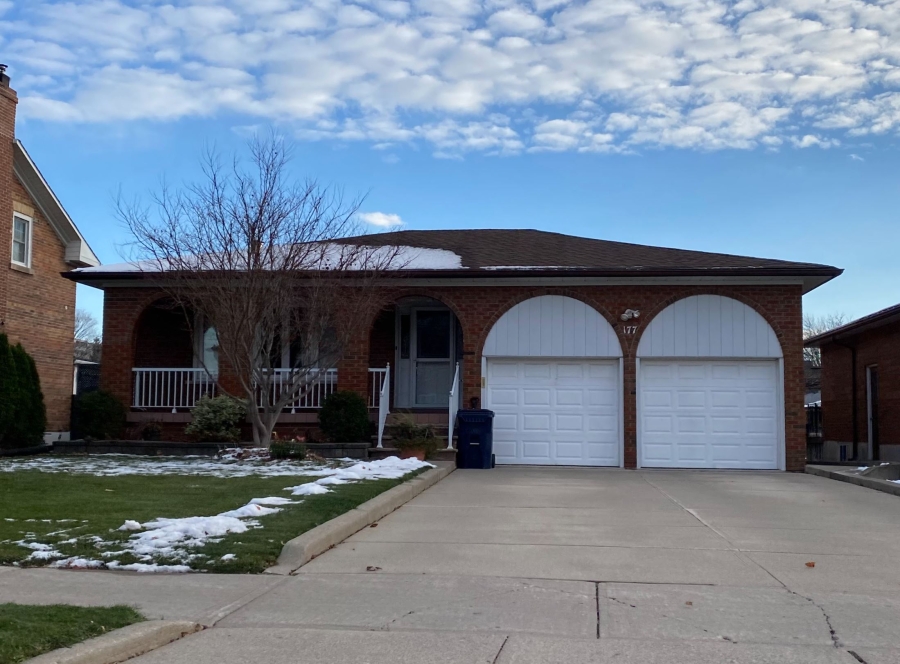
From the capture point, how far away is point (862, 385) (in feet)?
73.2

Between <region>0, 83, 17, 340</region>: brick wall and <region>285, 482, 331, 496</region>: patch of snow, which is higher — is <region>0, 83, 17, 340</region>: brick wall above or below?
above

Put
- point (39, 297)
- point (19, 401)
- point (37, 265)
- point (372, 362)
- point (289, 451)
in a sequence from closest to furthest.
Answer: point (289, 451), point (19, 401), point (372, 362), point (39, 297), point (37, 265)

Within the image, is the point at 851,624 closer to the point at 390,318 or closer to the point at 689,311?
the point at 689,311

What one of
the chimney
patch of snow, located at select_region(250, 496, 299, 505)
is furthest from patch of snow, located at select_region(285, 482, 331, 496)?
the chimney

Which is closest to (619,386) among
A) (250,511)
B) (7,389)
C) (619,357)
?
(619,357)

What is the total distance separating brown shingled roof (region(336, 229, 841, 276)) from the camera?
57.2 ft

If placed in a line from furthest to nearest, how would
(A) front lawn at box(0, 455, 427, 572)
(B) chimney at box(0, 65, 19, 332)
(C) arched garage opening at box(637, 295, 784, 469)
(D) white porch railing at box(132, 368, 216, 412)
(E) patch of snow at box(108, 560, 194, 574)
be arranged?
(B) chimney at box(0, 65, 19, 332)
(D) white porch railing at box(132, 368, 216, 412)
(C) arched garage opening at box(637, 295, 784, 469)
(A) front lawn at box(0, 455, 427, 572)
(E) patch of snow at box(108, 560, 194, 574)

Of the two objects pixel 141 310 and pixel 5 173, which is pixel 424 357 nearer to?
pixel 141 310

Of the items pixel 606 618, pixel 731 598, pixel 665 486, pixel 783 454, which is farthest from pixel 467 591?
pixel 783 454

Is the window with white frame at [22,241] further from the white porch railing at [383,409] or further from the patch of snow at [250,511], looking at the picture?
the patch of snow at [250,511]

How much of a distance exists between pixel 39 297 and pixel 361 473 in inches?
508

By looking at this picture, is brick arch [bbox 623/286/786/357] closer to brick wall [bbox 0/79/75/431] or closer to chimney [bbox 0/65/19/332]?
brick wall [bbox 0/79/75/431]

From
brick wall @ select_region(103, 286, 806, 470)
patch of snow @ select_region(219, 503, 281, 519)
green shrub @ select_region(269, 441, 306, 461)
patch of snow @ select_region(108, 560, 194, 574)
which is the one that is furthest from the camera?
brick wall @ select_region(103, 286, 806, 470)

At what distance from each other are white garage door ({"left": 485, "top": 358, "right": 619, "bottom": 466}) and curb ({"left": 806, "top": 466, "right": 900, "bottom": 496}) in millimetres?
3657
